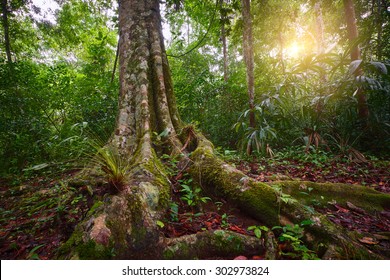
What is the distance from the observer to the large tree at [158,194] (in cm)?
142

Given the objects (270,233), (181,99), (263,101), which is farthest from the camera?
(181,99)

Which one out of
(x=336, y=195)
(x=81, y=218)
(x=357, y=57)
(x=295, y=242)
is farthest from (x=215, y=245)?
(x=357, y=57)

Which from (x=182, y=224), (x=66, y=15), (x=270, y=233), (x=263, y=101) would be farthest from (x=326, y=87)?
(x=66, y=15)

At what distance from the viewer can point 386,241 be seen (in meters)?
1.65

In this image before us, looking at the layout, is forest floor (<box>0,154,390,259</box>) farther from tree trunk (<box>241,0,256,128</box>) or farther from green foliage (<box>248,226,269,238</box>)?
tree trunk (<box>241,0,256,128</box>)

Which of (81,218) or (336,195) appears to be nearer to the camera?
(81,218)

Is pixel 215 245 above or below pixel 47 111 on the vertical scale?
below

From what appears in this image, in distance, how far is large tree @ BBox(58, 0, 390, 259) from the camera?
55.7 inches

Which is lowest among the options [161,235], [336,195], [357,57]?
[336,195]

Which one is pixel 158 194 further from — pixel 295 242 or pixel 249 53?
pixel 249 53

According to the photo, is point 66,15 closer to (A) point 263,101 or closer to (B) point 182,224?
(A) point 263,101

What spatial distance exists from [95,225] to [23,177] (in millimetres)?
3472

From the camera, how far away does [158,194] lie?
1.79m

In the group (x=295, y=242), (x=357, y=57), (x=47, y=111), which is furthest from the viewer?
(x=47, y=111)
